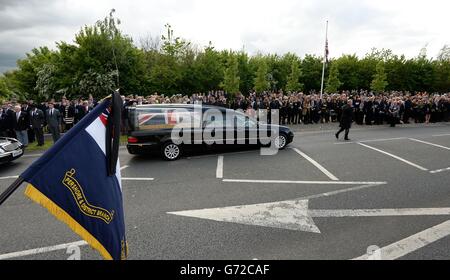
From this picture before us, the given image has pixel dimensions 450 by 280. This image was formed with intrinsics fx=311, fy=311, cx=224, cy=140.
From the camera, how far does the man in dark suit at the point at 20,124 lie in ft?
40.3

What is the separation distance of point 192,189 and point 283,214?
2.35m

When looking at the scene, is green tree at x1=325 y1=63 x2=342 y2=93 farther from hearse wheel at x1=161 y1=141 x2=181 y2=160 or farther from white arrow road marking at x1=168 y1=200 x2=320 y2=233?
white arrow road marking at x1=168 y1=200 x2=320 y2=233

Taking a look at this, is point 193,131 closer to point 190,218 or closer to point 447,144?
point 190,218

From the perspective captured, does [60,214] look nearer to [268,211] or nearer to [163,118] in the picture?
[268,211]

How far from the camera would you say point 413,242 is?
15.4 ft

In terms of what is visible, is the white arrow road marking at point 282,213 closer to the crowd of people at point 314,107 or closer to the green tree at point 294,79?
the crowd of people at point 314,107

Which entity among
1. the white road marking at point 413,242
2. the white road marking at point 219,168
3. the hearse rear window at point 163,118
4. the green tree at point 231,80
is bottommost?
the white road marking at point 413,242

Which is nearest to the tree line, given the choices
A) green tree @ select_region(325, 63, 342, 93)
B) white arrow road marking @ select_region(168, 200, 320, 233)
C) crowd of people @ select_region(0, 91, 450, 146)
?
green tree @ select_region(325, 63, 342, 93)

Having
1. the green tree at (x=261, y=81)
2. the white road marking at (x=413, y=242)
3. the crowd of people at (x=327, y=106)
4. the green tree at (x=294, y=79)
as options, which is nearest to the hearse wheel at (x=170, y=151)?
the white road marking at (x=413, y=242)

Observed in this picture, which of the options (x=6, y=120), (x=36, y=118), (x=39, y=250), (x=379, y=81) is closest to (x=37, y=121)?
(x=36, y=118)

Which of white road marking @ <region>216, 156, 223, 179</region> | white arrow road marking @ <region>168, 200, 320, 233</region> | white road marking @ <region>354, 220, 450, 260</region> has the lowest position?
white road marking @ <region>354, 220, 450, 260</region>

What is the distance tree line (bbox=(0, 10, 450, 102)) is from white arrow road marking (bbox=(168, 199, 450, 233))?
1742cm

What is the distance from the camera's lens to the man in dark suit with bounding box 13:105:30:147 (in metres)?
12.3

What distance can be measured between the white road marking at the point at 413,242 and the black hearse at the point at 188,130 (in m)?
6.56
